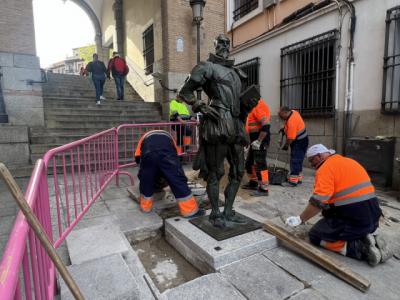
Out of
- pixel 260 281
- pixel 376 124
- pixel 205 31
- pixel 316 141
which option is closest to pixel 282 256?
pixel 260 281

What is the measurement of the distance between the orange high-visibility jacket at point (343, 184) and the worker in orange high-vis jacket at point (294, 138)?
2.68m

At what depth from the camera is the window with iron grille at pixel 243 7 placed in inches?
360

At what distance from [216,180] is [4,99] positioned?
246 inches

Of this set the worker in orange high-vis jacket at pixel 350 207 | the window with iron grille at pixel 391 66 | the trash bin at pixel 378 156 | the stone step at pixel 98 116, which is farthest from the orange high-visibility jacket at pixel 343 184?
the stone step at pixel 98 116

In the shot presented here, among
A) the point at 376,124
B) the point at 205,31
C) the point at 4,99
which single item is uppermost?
the point at 205,31

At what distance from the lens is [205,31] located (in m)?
9.77

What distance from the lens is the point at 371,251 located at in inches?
92.9

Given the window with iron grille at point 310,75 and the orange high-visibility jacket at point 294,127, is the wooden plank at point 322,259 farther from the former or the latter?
the window with iron grille at point 310,75

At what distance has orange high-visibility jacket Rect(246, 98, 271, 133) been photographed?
475 cm

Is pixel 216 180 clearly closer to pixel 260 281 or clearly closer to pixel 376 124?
pixel 260 281

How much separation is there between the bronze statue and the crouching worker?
1.46 feet

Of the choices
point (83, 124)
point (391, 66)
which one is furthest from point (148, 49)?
point (391, 66)

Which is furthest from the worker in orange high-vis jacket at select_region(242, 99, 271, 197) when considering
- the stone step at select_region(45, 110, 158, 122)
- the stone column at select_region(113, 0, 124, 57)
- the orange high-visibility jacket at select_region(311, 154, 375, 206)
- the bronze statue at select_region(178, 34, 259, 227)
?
the stone column at select_region(113, 0, 124, 57)

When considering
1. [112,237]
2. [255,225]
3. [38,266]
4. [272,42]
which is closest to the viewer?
[38,266]
